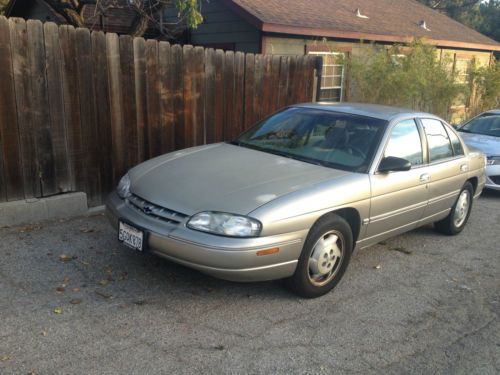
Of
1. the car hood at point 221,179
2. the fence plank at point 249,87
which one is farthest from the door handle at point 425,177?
the fence plank at point 249,87

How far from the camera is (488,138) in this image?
9.28m

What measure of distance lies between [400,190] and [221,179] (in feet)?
6.10

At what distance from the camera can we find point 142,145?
6.51m

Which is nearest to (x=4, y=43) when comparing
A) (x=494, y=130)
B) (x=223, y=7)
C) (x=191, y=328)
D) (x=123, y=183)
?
(x=123, y=183)

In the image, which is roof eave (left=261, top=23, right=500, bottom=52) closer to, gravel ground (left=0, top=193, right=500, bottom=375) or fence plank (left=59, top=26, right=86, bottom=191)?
fence plank (left=59, top=26, right=86, bottom=191)

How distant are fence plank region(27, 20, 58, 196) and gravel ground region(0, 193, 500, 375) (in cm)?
66

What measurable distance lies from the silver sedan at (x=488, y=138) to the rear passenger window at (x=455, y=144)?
2.91 meters

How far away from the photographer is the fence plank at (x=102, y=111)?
19.0ft

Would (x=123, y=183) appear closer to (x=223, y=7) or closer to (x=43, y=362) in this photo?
(x=43, y=362)

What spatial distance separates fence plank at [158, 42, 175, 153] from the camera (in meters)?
6.46

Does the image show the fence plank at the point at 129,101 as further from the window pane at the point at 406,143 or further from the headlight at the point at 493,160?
the headlight at the point at 493,160

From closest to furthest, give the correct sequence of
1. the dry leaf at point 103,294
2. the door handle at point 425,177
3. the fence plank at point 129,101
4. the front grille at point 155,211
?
the front grille at point 155,211 → the dry leaf at point 103,294 → the door handle at point 425,177 → the fence plank at point 129,101

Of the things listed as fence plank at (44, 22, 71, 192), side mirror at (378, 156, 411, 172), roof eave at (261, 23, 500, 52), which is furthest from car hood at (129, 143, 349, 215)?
roof eave at (261, 23, 500, 52)

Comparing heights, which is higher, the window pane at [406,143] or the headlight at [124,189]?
the window pane at [406,143]
